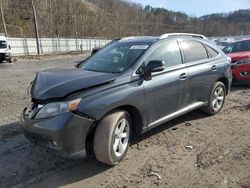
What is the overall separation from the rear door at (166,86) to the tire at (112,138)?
19.7 inches

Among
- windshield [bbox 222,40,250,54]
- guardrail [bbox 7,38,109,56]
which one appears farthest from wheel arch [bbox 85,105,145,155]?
guardrail [bbox 7,38,109,56]

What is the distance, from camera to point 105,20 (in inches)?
2677

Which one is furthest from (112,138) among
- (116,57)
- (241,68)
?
(241,68)

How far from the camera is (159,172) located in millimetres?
3670

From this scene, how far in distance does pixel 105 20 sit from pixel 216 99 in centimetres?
6491

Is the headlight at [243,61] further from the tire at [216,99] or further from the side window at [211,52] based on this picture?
the side window at [211,52]

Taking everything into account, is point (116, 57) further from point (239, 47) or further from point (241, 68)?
point (239, 47)

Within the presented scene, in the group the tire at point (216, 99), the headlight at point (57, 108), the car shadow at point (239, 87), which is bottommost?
the car shadow at point (239, 87)

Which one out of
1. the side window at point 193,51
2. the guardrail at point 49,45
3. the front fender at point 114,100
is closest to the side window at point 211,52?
the side window at point 193,51

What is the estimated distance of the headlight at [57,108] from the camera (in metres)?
3.34

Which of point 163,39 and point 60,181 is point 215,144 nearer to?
point 163,39

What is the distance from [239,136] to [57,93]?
3.21 meters

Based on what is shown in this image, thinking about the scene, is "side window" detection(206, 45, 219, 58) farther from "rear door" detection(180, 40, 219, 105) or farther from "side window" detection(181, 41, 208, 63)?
Answer: "side window" detection(181, 41, 208, 63)

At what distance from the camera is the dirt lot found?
3469 millimetres
